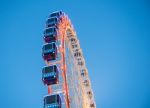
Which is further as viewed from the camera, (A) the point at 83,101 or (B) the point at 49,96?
(A) the point at 83,101

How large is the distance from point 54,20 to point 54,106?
28.4 feet

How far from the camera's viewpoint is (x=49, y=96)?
17.6 m

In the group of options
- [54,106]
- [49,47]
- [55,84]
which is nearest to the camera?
[54,106]

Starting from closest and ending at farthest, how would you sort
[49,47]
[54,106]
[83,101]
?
1. [54,106]
2. [49,47]
3. [83,101]

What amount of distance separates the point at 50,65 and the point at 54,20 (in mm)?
5124

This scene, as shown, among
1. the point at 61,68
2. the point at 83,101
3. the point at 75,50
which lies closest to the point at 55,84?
the point at 61,68

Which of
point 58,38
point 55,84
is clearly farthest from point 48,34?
point 55,84

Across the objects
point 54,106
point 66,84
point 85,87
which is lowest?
point 54,106

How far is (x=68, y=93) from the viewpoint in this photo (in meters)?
17.4

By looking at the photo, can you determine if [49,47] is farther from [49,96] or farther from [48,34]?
[49,96]

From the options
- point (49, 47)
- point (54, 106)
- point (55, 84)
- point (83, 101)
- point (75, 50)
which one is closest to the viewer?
point (54, 106)

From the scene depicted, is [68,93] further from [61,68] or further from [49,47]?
[49,47]

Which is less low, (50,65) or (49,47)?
(49,47)

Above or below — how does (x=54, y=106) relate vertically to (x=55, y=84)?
below
